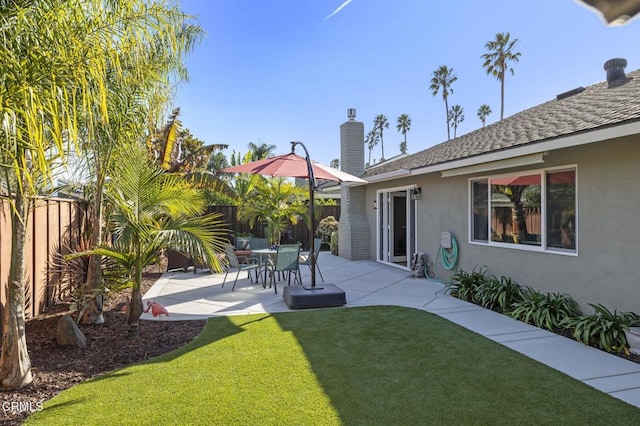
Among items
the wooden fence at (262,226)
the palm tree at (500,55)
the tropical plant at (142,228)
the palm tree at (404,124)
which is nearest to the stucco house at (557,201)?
the tropical plant at (142,228)

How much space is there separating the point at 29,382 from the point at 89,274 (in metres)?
2.21

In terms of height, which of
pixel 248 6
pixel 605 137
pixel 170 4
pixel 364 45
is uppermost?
pixel 364 45

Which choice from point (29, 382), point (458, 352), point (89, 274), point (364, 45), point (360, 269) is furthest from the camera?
point (364, 45)

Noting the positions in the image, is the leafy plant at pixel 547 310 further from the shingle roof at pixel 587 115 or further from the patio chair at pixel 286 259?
the patio chair at pixel 286 259

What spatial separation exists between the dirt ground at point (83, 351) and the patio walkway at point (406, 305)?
2.14 ft

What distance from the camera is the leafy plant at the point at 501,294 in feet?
23.6

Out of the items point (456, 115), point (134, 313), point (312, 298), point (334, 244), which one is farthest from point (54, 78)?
point (456, 115)

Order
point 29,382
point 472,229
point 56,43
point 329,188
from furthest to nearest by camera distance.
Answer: point 329,188, point 472,229, point 29,382, point 56,43

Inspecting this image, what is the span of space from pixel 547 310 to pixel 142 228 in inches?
256

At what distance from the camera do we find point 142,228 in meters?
5.17

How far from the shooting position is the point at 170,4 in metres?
4.21

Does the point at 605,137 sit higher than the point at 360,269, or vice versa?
the point at 605,137

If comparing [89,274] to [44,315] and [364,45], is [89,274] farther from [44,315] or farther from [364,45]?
[364,45]

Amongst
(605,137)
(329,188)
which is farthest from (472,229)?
(329,188)
